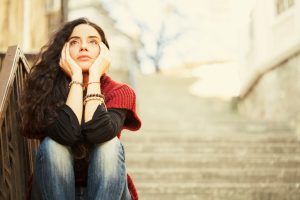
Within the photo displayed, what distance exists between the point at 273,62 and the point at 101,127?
5.16 meters

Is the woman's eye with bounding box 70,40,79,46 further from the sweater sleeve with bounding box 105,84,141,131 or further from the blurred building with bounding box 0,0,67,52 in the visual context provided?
the blurred building with bounding box 0,0,67,52

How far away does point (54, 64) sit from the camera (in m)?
2.16

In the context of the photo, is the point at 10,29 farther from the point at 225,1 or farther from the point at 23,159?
the point at 225,1

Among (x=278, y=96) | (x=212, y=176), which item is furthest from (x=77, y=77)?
(x=278, y=96)

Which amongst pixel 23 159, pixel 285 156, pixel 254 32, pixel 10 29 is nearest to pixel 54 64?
pixel 23 159

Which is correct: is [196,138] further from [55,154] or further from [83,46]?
[55,154]

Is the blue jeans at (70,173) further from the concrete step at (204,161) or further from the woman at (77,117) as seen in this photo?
the concrete step at (204,161)

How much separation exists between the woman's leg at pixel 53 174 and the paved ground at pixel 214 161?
1.76 m

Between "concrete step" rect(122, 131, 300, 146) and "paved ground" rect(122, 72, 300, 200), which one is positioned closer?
"paved ground" rect(122, 72, 300, 200)

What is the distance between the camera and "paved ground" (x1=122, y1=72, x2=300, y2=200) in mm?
3623

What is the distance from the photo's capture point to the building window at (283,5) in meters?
6.66

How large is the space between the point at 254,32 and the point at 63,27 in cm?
650

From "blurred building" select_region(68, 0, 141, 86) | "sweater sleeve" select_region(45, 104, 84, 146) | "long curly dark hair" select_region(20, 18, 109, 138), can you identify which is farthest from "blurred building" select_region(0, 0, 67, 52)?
"blurred building" select_region(68, 0, 141, 86)

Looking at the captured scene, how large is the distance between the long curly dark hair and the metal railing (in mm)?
86
